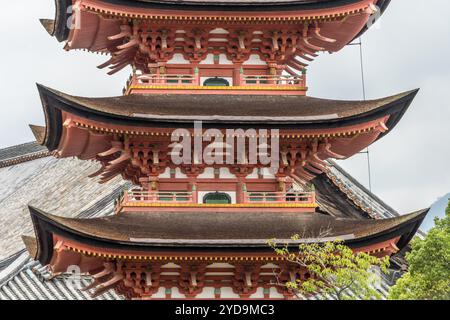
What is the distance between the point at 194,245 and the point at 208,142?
12.6ft

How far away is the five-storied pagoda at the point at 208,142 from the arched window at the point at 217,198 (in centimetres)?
3

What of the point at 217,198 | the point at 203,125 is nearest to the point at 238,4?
the point at 203,125

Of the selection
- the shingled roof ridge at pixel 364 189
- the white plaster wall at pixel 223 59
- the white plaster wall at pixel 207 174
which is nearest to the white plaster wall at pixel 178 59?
the white plaster wall at pixel 223 59

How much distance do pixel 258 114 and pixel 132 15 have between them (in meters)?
4.92

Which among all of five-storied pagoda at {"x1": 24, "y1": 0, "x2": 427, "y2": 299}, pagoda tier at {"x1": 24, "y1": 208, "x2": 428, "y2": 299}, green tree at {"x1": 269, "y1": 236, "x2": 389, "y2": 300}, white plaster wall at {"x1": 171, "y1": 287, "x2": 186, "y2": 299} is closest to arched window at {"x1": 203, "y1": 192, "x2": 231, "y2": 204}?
five-storied pagoda at {"x1": 24, "y1": 0, "x2": 427, "y2": 299}

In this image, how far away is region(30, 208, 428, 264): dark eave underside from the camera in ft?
147

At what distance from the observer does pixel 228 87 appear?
1945 inches

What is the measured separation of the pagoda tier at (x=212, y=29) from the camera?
48781mm

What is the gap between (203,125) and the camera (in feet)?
154

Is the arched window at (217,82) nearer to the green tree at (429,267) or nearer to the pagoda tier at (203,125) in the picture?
the pagoda tier at (203,125)

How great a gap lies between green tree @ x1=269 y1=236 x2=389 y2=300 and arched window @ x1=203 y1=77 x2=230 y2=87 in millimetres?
6894
